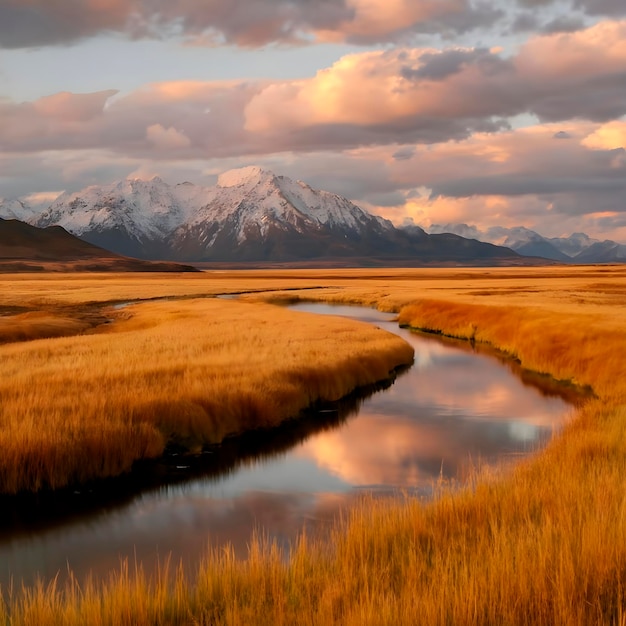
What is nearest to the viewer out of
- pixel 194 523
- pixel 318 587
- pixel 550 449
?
pixel 318 587

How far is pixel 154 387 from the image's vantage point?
22688 millimetres

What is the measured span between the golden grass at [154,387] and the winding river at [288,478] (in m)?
0.93

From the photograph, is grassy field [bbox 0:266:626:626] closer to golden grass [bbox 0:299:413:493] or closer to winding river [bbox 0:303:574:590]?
winding river [bbox 0:303:574:590]

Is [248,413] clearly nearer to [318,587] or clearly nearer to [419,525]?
[419,525]

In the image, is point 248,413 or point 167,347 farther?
point 167,347

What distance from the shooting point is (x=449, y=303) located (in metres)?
60.7

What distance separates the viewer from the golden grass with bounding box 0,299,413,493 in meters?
16.7

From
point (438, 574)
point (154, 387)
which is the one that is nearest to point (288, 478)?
point (154, 387)

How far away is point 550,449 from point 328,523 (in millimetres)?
6457

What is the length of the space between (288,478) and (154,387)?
22.5ft

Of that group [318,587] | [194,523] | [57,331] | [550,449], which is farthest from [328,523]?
[57,331]

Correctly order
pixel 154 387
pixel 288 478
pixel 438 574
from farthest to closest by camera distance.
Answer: pixel 154 387, pixel 288 478, pixel 438 574

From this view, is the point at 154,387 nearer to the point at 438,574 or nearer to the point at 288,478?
the point at 288,478

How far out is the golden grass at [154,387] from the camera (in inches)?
656
